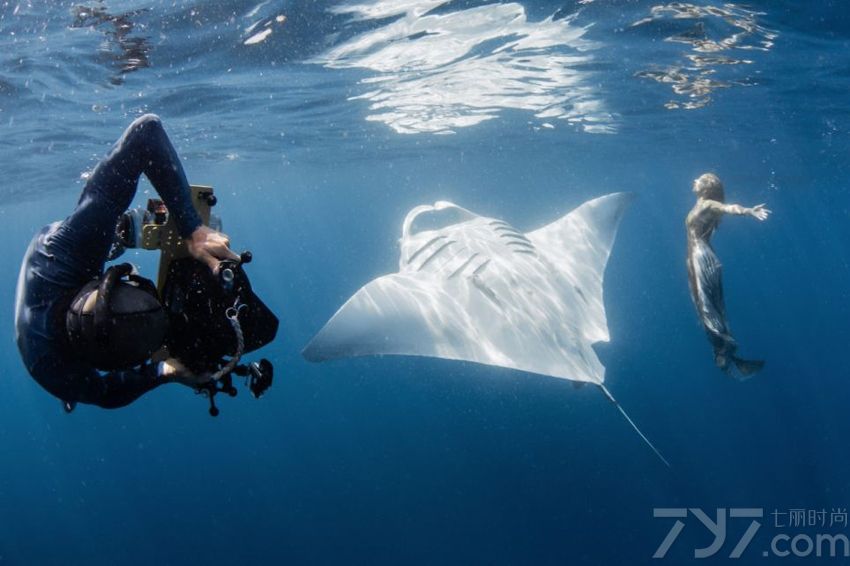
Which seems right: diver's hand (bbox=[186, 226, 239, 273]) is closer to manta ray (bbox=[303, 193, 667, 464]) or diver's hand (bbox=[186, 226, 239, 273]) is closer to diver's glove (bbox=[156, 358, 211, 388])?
diver's glove (bbox=[156, 358, 211, 388])

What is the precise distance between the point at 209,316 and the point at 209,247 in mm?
331

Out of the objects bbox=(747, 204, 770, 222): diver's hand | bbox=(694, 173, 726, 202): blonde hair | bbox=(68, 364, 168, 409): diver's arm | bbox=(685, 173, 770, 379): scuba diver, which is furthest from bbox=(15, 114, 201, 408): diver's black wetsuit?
bbox=(694, 173, 726, 202): blonde hair

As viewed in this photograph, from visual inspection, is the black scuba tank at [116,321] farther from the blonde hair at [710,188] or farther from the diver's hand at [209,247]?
the blonde hair at [710,188]

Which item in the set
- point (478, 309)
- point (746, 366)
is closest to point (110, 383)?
point (478, 309)

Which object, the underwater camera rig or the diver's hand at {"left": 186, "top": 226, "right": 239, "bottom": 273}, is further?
the diver's hand at {"left": 186, "top": 226, "right": 239, "bottom": 273}

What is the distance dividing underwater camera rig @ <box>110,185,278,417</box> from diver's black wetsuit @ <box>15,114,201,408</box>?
14cm

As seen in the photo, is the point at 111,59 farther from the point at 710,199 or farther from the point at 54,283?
the point at 710,199

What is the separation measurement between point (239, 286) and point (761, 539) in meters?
17.1

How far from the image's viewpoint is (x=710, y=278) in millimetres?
7973

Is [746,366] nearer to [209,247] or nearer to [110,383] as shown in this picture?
[209,247]

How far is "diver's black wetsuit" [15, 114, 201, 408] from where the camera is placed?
246cm

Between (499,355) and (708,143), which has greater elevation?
(499,355)

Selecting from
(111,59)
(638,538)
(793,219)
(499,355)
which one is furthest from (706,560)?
(793,219)

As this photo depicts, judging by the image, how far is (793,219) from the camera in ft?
252
